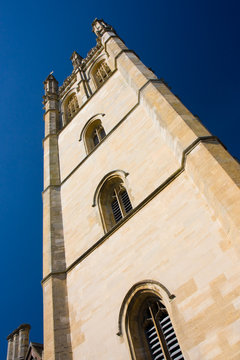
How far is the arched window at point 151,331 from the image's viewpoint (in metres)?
6.14

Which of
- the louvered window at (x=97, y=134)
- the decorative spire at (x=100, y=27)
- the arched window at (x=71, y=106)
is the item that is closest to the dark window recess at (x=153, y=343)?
the louvered window at (x=97, y=134)

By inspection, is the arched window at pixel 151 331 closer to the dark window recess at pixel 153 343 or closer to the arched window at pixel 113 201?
the dark window recess at pixel 153 343

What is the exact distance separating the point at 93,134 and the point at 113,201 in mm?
4426

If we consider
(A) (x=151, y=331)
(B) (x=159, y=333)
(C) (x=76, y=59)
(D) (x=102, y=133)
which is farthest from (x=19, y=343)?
(C) (x=76, y=59)

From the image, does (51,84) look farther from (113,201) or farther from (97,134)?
(113,201)

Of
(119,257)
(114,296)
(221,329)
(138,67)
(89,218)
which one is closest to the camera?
(221,329)

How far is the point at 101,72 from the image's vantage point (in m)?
17.7

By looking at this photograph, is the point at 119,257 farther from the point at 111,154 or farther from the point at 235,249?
the point at 111,154

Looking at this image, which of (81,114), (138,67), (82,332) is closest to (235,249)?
(82,332)

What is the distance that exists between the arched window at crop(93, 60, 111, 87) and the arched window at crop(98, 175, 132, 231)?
830cm

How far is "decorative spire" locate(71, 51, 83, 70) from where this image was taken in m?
20.4

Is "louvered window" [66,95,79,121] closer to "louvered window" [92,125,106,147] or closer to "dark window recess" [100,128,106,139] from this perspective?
"louvered window" [92,125,106,147]

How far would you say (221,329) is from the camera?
5.20 m

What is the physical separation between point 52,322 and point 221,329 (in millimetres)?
4237
